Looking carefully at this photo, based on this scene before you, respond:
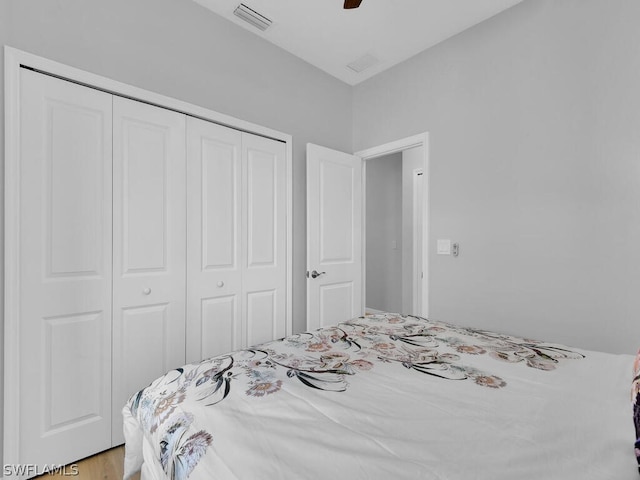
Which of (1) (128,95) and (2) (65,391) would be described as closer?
(2) (65,391)

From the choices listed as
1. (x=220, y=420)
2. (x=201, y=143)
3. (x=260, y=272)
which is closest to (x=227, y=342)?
(x=260, y=272)

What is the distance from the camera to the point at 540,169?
7.16 feet

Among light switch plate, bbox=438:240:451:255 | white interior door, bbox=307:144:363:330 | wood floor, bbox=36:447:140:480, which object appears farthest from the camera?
white interior door, bbox=307:144:363:330

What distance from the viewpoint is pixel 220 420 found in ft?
2.67

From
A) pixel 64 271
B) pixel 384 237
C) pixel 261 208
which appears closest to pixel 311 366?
pixel 64 271

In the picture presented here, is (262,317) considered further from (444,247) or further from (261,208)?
(444,247)

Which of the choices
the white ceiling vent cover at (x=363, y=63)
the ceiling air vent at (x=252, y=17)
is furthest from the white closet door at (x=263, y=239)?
the white ceiling vent cover at (x=363, y=63)

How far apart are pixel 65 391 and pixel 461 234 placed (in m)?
2.80

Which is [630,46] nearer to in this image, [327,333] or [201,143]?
[327,333]

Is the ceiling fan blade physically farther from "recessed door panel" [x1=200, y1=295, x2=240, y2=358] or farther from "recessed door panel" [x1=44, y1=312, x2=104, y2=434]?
"recessed door panel" [x1=44, y1=312, x2=104, y2=434]

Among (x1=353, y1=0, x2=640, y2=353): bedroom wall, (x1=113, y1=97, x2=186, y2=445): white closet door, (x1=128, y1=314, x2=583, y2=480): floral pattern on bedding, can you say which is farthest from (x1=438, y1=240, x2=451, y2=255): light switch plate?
(x1=113, y1=97, x2=186, y2=445): white closet door

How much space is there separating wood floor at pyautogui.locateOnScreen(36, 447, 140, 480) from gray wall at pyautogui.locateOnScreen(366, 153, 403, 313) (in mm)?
3557

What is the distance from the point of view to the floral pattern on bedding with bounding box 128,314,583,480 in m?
0.86

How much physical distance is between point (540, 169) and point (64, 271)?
2990mm
